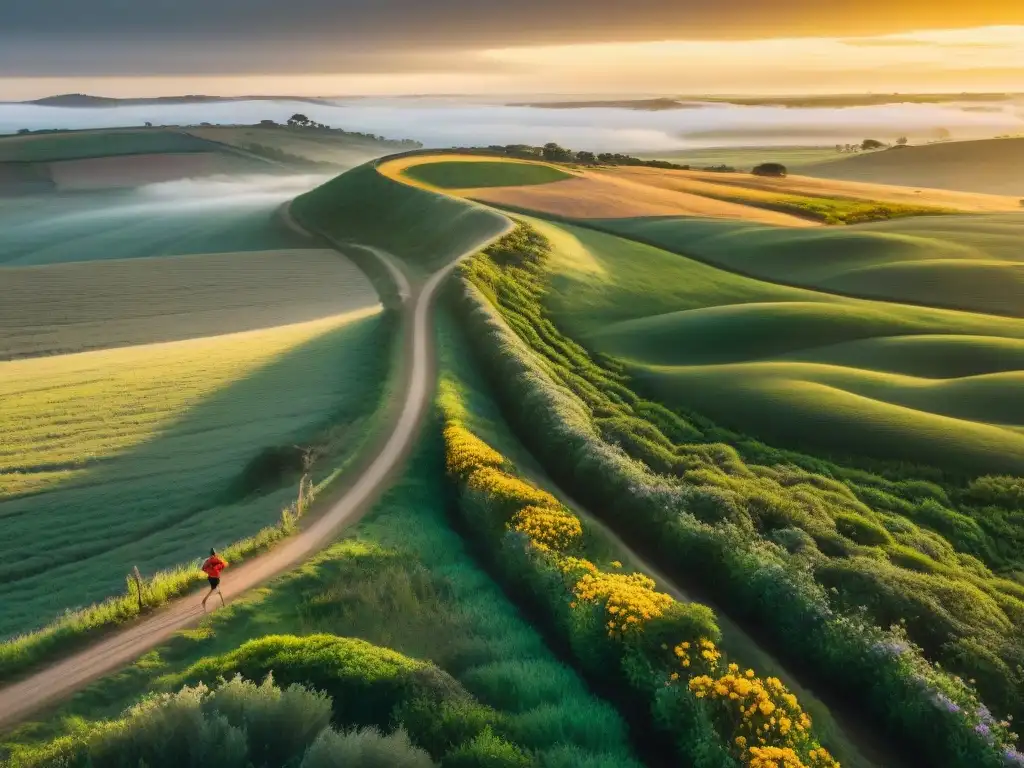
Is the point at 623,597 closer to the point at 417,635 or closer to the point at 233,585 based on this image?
the point at 417,635

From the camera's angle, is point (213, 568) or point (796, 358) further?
point (796, 358)

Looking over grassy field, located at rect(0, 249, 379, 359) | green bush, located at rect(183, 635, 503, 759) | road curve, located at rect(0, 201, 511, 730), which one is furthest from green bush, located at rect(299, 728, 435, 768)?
grassy field, located at rect(0, 249, 379, 359)

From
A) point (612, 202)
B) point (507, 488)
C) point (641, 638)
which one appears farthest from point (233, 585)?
point (612, 202)

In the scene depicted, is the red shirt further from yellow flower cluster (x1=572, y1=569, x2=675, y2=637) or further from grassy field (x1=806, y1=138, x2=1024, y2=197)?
grassy field (x1=806, y1=138, x2=1024, y2=197)

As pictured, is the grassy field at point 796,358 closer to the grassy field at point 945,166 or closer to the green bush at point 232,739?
the green bush at point 232,739

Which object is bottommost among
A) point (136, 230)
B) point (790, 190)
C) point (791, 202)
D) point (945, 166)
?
point (136, 230)

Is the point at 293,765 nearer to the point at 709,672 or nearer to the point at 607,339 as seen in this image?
the point at 709,672
